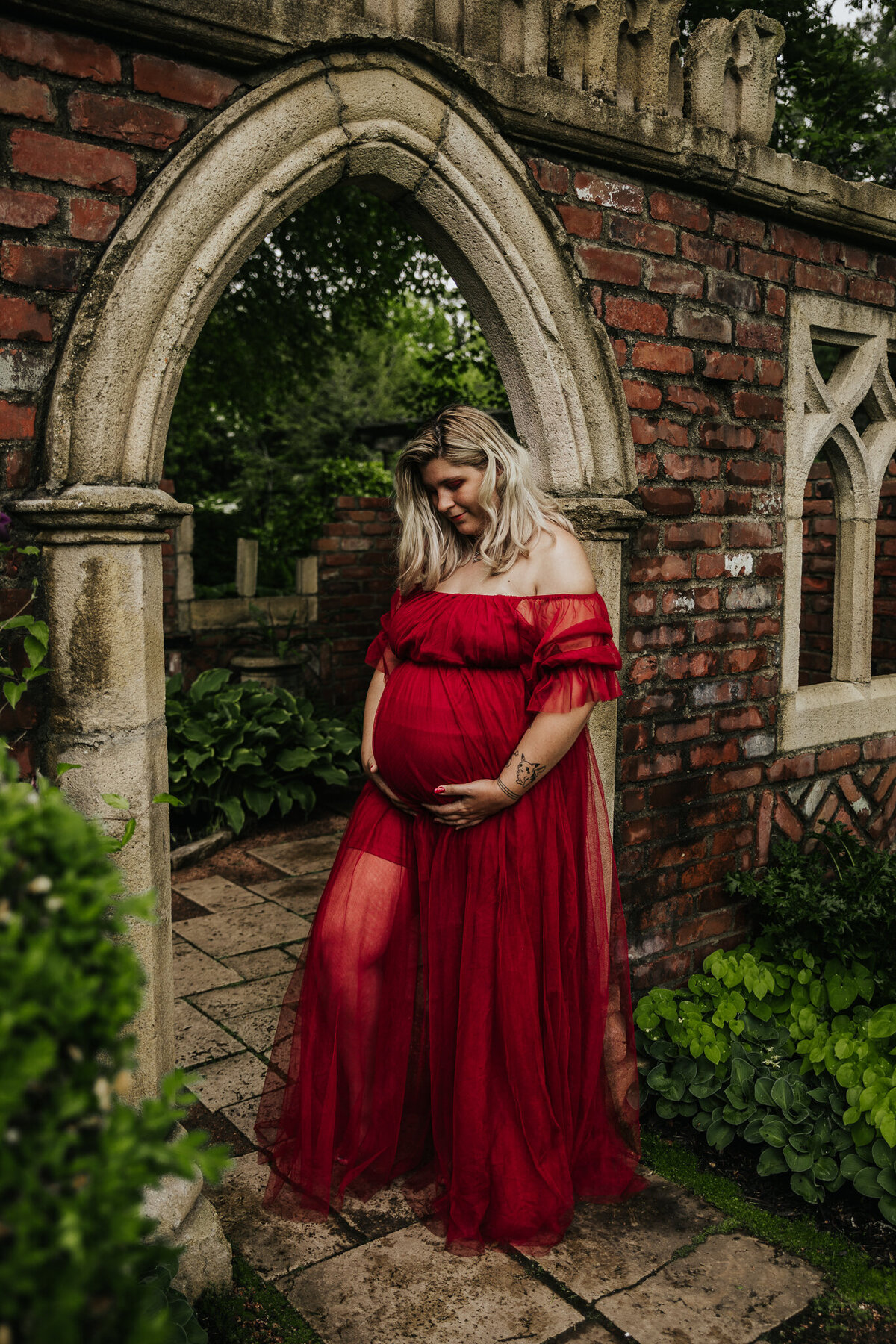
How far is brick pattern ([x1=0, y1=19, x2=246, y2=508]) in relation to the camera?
1887 millimetres

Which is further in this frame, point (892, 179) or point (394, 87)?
point (892, 179)

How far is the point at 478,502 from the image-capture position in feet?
7.86

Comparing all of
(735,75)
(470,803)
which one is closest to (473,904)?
(470,803)

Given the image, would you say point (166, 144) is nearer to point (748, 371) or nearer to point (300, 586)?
point (748, 371)

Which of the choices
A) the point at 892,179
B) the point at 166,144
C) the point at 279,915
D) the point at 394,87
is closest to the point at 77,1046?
the point at 166,144

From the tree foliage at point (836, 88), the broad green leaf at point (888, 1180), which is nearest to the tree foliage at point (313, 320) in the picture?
the tree foliage at point (836, 88)

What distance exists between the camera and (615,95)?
2.77 m

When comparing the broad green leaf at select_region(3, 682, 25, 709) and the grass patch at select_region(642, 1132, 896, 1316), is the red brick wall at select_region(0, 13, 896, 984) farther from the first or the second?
the broad green leaf at select_region(3, 682, 25, 709)

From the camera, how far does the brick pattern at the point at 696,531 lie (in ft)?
9.36

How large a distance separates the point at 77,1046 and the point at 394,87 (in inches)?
86.2

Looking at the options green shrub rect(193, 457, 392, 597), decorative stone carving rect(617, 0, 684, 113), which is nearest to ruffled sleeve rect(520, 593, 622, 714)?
decorative stone carving rect(617, 0, 684, 113)

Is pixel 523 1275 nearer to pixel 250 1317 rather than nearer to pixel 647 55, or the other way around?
pixel 250 1317

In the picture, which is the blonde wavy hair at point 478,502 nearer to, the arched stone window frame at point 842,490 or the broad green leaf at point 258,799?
the arched stone window frame at point 842,490

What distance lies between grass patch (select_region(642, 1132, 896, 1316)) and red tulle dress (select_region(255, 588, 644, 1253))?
0.56 ft
